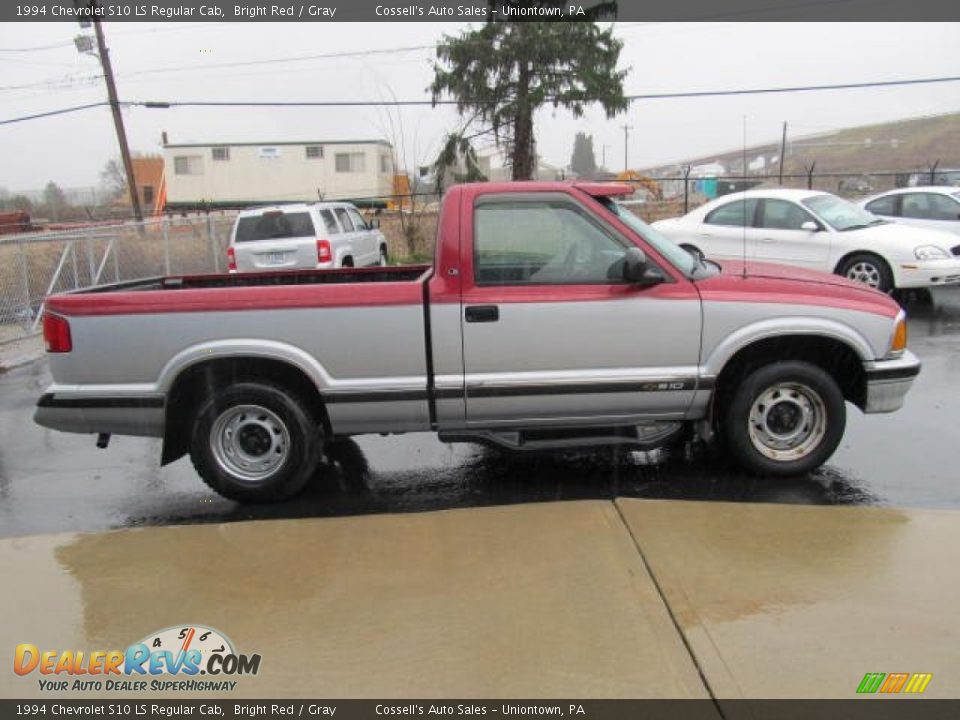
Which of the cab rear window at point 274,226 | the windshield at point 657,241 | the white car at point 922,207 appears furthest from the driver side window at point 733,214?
the windshield at point 657,241

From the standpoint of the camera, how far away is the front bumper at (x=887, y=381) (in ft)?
15.2

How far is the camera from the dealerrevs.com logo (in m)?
2.92

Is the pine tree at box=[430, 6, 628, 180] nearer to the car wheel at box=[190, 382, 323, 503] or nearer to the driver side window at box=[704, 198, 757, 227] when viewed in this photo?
the driver side window at box=[704, 198, 757, 227]

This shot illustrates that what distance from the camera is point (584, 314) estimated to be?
445 cm

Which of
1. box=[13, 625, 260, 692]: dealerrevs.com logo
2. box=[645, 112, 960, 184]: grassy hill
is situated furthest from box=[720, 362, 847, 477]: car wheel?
box=[645, 112, 960, 184]: grassy hill

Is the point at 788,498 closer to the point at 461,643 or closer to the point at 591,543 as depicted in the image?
the point at 591,543

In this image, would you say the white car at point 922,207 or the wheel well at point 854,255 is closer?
the wheel well at point 854,255

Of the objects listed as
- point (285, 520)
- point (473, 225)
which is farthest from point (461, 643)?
point (473, 225)

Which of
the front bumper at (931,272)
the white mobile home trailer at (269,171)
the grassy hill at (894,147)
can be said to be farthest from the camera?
the grassy hill at (894,147)

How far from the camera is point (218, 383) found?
462 centimetres

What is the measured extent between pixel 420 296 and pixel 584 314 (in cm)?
93

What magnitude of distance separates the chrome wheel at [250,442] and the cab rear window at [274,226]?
943 centimetres

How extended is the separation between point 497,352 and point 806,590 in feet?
6.52
